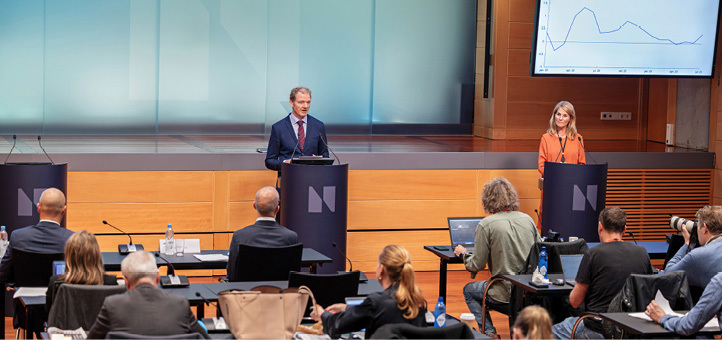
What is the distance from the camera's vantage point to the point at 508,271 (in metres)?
6.01

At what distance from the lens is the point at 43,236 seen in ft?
18.1

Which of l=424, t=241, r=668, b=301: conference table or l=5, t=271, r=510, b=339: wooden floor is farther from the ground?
l=424, t=241, r=668, b=301: conference table

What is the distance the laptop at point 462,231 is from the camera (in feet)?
22.2

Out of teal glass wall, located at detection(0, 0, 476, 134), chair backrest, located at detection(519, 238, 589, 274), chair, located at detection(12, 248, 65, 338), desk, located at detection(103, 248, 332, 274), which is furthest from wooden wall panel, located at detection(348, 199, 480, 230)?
chair, located at detection(12, 248, 65, 338)

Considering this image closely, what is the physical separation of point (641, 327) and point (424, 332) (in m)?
1.35

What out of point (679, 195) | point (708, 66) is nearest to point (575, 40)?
point (708, 66)

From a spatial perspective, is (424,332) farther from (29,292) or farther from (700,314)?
(29,292)

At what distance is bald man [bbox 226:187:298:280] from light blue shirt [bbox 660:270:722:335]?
7.83 ft

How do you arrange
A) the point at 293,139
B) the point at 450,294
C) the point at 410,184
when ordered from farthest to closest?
the point at 410,184
the point at 450,294
the point at 293,139

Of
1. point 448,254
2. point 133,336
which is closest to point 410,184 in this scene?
point 448,254

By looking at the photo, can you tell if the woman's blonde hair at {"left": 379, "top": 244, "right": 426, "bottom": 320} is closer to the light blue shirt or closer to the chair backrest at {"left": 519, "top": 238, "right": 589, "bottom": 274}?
the light blue shirt

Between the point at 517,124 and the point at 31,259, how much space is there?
23.4 ft

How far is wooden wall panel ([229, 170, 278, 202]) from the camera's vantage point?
338 inches

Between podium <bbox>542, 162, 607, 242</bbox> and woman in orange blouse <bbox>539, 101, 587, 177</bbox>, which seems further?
woman in orange blouse <bbox>539, 101, 587, 177</bbox>
